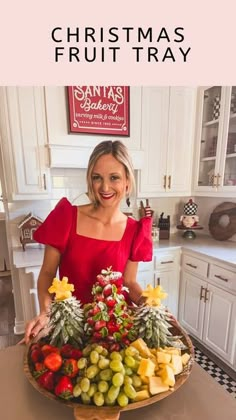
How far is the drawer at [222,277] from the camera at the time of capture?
1.62m

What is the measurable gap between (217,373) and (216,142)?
1886 mm

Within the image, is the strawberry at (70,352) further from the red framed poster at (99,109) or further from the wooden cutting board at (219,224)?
the wooden cutting board at (219,224)

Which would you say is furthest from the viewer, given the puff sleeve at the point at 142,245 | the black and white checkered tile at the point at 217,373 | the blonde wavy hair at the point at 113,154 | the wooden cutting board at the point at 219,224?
the wooden cutting board at the point at 219,224

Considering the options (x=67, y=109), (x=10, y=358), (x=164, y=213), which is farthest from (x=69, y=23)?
(x=164, y=213)

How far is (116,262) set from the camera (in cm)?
100

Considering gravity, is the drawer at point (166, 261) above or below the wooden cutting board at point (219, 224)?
below

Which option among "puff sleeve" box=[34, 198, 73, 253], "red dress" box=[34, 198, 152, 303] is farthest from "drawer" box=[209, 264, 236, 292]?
"puff sleeve" box=[34, 198, 73, 253]

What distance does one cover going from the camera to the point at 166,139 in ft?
7.00

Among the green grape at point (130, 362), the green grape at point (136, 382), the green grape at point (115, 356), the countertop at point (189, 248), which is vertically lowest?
the countertop at point (189, 248)

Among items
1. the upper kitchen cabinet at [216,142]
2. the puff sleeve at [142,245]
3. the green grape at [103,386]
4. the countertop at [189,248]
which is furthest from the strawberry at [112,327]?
the upper kitchen cabinet at [216,142]

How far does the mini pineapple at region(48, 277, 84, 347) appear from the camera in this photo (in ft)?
1.98

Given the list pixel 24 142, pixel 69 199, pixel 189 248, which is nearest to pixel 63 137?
pixel 24 142

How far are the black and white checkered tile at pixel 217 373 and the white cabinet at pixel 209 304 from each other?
100 mm

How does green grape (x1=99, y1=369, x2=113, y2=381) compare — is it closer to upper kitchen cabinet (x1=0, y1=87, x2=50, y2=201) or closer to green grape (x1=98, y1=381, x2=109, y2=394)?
green grape (x1=98, y1=381, x2=109, y2=394)
